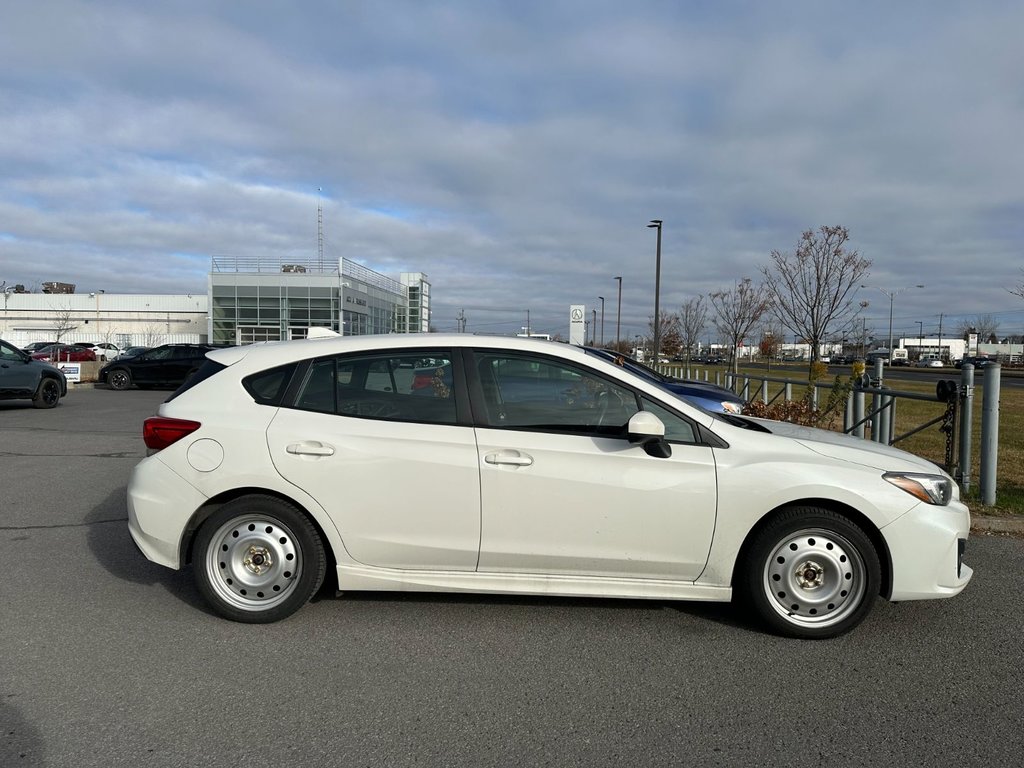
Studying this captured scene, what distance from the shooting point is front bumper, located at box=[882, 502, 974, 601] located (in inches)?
157

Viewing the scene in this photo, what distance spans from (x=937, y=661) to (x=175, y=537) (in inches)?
165

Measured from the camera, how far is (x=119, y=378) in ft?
82.3

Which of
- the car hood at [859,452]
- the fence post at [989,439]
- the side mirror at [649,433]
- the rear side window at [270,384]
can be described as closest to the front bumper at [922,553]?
the car hood at [859,452]

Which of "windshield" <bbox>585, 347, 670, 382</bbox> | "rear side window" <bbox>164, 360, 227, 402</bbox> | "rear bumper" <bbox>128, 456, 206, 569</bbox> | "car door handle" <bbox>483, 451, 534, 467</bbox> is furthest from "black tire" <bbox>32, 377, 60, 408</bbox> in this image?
"car door handle" <bbox>483, 451, 534, 467</bbox>

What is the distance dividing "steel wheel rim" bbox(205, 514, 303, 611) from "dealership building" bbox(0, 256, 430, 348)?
18217 mm

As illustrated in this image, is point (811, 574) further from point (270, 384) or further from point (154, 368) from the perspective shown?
point (154, 368)

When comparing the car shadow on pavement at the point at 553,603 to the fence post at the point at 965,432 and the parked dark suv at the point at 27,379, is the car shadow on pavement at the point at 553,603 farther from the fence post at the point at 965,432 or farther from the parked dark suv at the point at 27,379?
the parked dark suv at the point at 27,379

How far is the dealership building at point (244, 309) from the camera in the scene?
142 feet

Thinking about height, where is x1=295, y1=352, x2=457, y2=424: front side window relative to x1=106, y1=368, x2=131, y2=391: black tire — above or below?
above

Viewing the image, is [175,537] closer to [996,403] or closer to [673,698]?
[673,698]

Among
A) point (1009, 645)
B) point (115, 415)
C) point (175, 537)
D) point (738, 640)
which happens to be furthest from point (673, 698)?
point (115, 415)

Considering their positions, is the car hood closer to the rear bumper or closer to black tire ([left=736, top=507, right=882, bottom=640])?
black tire ([left=736, top=507, right=882, bottom=640])

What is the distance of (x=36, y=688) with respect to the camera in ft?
11.4

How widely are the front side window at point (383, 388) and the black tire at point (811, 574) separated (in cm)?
188
